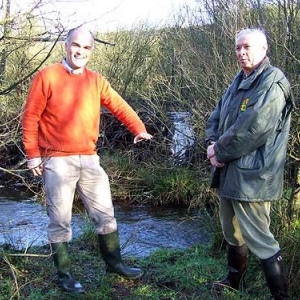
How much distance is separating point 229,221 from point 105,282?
110 centimetres

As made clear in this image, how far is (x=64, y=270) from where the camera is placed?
3.84 m

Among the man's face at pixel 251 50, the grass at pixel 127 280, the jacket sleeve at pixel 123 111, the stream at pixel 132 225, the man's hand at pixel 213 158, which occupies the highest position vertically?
the man's face at pixel 251 50

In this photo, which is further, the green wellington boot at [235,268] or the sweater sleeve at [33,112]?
the green wellington boot at [235,268]

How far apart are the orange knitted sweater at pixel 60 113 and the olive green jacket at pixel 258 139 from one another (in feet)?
3.37

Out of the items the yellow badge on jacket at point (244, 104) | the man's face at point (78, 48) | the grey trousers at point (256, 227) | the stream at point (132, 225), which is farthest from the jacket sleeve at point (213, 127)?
the stream at point (132, 225)

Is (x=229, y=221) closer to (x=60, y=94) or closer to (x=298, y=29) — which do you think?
(x=60, y=94)

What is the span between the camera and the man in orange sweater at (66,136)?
12.0 feet

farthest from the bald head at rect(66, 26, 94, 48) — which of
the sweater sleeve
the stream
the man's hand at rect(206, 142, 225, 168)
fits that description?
the stream

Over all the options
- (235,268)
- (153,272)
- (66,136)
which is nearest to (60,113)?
(66,136)

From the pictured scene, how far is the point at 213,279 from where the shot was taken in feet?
13.4

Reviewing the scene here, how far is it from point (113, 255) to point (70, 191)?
2.21 feet

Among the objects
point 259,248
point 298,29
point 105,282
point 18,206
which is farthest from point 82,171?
point 18,206

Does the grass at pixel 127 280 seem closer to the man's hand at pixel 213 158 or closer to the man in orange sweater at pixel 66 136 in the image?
the man in orange sweater at pixel 66 136

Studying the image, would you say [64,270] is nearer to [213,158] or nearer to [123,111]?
[123,111]
